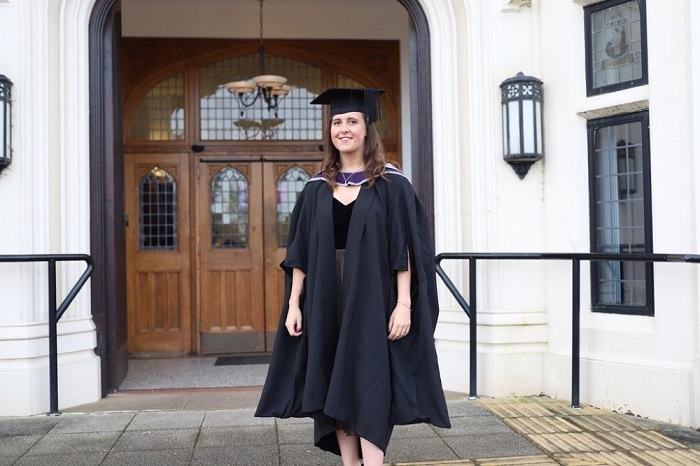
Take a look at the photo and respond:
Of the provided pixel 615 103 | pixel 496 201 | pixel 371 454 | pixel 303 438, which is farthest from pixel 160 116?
pixel 371 454

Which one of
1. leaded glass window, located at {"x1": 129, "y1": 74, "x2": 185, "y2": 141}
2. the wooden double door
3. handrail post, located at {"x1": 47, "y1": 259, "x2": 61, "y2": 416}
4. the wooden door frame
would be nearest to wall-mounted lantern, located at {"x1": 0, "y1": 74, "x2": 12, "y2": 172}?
the wooden door frame

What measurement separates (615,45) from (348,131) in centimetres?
276

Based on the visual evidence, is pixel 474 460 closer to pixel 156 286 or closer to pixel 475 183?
pixel 475 183

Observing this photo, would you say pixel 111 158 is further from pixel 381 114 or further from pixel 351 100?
pixel 381 114

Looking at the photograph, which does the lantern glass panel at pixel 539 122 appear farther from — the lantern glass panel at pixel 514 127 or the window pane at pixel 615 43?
the window pane at pixel 615 43

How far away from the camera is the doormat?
754cm

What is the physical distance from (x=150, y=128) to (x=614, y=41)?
4.96m

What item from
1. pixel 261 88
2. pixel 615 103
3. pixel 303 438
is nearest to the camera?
pixel 303 438

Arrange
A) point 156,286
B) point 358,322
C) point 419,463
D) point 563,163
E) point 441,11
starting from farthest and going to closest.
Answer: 1. point 156,286
2. point 441,11
3. point 563,163
4. point 419,463
5. point 358,322

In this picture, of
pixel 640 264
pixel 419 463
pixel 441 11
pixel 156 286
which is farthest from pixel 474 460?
pixel 156 286

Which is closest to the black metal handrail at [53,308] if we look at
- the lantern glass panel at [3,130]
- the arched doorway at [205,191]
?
the lantern glass panel at [3,130]

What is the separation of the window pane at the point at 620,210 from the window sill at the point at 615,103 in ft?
0.35

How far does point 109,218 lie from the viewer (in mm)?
5758

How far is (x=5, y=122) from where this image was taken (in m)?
5.07
